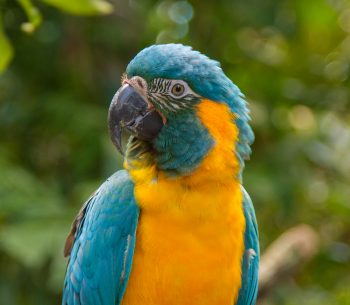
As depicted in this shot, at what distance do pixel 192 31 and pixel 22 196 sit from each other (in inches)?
44.5

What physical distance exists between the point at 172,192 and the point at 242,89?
1.53 metres

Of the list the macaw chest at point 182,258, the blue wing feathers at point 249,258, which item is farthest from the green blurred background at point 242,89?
the macaw chest at point 182,258

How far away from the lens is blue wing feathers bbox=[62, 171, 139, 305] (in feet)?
6.06

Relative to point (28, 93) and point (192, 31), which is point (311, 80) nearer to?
point (192, 31)

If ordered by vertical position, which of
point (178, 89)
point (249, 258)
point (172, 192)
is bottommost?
point (249, 258)

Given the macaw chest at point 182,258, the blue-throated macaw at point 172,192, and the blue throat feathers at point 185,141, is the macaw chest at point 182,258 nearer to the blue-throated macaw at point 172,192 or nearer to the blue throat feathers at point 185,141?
the blue-throated macaw at point 172,192

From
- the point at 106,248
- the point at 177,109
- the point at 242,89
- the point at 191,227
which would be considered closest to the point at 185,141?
the point at 177,109

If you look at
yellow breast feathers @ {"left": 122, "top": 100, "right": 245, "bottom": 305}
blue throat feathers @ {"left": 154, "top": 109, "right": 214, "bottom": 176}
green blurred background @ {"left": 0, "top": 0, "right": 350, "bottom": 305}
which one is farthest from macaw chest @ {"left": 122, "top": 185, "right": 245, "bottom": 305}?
green blurred background @ {"left": 0, "top": 0, "right": 350, "bottom": 305}

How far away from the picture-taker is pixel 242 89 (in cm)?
328

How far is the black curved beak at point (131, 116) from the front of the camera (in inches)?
69.5

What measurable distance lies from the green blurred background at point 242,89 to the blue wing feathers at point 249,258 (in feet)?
3.07

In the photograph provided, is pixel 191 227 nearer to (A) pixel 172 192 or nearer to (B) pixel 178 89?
(A) pixel 172 192

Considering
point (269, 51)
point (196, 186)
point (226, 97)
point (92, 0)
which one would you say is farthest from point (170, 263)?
point (269, 51)

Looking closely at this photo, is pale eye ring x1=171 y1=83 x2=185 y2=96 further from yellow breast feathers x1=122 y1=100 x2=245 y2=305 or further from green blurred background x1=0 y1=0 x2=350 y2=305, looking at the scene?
green blurred background x1=0 y1=0 x2=350 y2=305
